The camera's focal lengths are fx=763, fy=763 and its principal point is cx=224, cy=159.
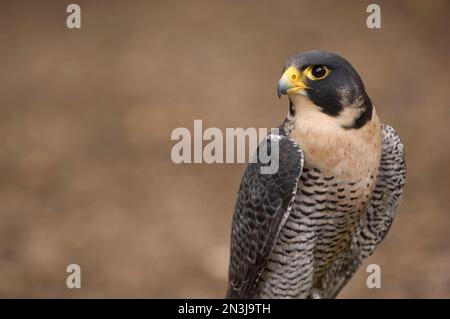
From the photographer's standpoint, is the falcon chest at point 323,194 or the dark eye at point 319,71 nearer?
the dark eye at point 319,71

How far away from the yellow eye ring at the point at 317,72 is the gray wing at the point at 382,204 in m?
0.64

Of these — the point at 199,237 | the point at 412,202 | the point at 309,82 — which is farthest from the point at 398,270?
the point at 309,82

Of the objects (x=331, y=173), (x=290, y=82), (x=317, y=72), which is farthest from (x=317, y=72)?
(x=331, y=173)

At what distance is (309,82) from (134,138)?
558 cm

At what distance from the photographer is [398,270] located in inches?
281

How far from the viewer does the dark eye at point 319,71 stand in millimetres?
3468

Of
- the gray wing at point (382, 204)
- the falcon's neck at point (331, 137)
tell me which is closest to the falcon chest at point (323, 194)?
the falcon's neck at point (331, 137)

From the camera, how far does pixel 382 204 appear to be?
4.07 m

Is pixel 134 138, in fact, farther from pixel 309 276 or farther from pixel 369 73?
pixel 309 276

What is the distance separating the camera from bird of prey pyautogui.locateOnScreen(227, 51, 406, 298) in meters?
3.52

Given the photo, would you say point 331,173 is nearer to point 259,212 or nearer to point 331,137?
point 331,137

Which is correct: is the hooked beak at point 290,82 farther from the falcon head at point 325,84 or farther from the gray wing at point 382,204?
the gray wing at point 382,204

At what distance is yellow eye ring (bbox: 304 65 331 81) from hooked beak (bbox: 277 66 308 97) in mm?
45

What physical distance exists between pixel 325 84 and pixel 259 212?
30.1 inches
